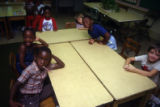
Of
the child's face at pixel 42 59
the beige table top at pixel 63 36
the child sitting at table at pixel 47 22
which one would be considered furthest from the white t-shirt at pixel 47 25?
the child's face at pixel 42 59

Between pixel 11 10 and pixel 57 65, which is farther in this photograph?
pixel 11 10

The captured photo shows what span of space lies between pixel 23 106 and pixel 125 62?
1.28 metres

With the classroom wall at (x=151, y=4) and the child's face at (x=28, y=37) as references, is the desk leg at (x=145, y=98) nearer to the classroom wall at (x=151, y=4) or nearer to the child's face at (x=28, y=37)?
the child's face at (x=28, y=37)

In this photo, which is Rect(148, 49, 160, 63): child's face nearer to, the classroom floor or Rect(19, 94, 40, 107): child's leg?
the classroom floor

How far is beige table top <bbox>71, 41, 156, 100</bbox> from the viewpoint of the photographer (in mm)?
1343

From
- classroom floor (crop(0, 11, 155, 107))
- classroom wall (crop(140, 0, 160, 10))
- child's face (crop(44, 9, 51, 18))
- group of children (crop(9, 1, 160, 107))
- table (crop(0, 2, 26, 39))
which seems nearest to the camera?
group of children (crop(9, 1, 160, 107))

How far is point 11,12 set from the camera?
3.46 m

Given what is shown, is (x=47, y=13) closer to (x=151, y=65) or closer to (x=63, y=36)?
(x=63, y=36)

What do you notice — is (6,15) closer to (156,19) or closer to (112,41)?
(112,41)

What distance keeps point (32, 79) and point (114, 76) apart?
0.88 meters

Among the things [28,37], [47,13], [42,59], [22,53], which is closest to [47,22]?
[47,13]

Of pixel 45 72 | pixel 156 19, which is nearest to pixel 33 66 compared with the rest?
pixel 45 72

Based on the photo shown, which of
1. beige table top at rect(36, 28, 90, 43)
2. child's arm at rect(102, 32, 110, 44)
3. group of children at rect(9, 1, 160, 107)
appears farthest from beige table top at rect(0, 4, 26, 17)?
child's arm at rect(102, 32, 110, 44)

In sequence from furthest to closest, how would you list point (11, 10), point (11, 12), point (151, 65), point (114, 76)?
point (11, 10)
point (11, 12)
point (151, 65)
point (114, 76)
